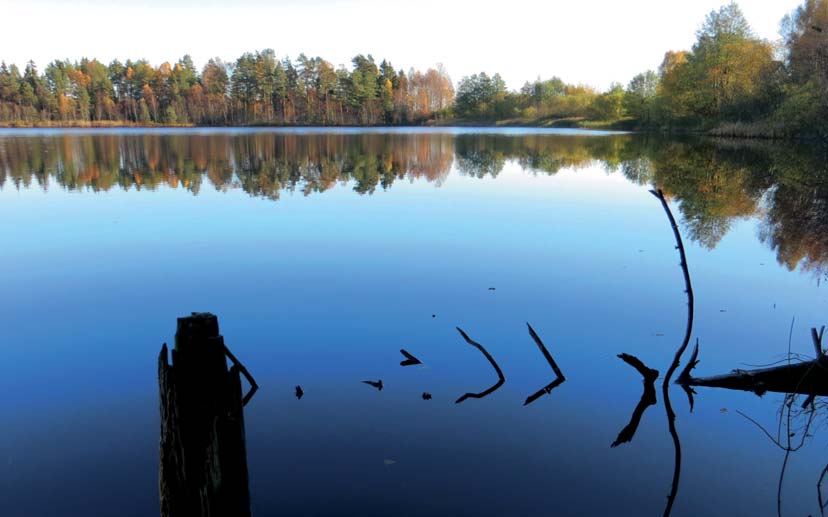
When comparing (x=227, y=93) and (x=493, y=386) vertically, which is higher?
(x=227, y=93)

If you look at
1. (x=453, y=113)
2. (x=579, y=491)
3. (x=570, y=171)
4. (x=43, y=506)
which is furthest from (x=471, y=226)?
(x=453, y=113)

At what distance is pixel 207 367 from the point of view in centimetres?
295

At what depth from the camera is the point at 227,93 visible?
4594 inches

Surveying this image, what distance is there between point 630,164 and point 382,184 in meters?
15.6

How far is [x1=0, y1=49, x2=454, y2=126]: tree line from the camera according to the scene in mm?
110875

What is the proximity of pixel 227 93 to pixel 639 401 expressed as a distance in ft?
404

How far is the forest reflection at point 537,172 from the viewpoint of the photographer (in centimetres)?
1553

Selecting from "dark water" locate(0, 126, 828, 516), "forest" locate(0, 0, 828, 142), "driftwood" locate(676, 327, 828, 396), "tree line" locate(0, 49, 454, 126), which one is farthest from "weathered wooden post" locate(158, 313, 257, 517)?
"tree line" locate(0, 49, 454, 126)

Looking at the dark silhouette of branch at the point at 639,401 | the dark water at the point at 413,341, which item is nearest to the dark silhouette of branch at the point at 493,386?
the dark water at the point at 413,341

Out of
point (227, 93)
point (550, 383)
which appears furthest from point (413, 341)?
point (227, 93)

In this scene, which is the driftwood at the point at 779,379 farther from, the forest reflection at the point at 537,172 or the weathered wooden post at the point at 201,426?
the forest reflection at the point at 537,172

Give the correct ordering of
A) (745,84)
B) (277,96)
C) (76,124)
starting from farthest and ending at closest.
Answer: (277,96)
(76,124)
(745,84)

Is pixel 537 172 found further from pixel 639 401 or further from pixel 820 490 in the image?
pixel 820 490

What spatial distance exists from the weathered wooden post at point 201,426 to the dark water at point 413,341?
128cm
